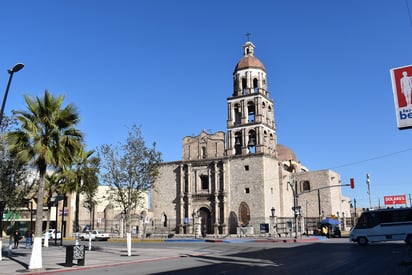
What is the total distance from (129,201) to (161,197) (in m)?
28.6

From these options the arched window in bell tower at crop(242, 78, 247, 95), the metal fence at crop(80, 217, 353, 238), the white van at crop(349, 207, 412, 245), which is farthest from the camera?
the arched window in bell tower at crop(242, 78, 247, 95)

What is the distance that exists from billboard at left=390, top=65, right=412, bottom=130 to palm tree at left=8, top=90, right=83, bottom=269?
13.0m

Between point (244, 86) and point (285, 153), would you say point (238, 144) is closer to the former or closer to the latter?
point (244, 86)

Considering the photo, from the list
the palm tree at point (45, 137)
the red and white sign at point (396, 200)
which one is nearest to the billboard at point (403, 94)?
the palm tree at point (45, 137)

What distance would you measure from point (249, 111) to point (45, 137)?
37.1 meters

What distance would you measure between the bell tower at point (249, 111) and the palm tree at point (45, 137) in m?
33.1

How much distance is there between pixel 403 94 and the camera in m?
14.6

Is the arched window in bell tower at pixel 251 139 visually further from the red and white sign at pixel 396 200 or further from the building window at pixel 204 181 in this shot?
the red and white sign at pixel 396 200

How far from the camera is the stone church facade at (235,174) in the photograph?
158ft

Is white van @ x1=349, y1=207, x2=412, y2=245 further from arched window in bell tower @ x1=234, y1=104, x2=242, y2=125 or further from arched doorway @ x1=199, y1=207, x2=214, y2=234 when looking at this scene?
arched window in bell tower @ x1=234, y1=104, x2=242, y2=125

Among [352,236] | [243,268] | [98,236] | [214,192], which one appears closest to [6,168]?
[243,268]

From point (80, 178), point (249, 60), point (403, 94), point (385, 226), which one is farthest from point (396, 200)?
point (403, 94)

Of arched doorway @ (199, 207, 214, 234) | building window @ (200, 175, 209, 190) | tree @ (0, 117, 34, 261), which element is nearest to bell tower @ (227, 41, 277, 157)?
building window @ (200, 175, 209, 190)

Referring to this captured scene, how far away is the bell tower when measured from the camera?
4953 cm
